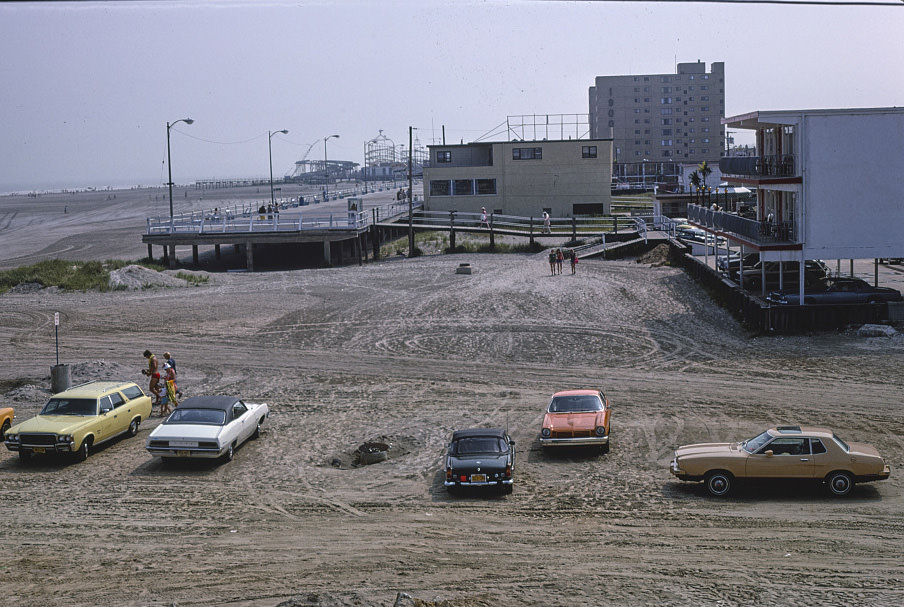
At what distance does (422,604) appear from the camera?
1128 cm

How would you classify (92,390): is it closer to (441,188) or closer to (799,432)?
(799,432)

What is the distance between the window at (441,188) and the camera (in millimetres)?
68688

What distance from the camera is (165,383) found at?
77.2 ft

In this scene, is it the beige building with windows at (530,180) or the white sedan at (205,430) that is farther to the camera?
the beige building with windows at (530,180)

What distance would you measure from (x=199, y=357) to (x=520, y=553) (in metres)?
18.8

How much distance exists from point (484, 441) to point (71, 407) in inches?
368

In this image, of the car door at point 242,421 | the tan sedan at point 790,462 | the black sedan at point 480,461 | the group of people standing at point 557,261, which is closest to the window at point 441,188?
the group of people standing at point 557,261

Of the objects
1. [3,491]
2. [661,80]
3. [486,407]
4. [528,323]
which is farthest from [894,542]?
[661,80]

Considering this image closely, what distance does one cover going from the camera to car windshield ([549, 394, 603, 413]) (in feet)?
65.1

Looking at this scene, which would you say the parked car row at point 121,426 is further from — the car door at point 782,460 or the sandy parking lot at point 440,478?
the car door at point 782,460

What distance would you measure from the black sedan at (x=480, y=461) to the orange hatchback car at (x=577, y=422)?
1685mm

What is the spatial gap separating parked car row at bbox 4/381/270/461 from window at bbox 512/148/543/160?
5009cm

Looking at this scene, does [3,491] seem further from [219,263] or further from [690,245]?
[219,263]

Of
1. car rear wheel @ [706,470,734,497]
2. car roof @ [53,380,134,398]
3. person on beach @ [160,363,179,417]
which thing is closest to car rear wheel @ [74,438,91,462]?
car roof @ [53,380,134,398]
